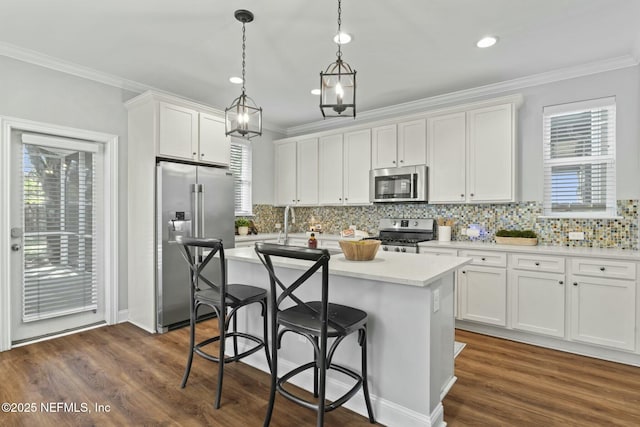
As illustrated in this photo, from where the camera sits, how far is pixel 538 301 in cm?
328

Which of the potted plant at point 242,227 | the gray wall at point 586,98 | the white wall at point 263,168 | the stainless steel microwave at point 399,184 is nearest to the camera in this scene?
the gray wall at point 586,98

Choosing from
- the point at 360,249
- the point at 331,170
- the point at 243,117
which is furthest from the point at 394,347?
the point at 331,170

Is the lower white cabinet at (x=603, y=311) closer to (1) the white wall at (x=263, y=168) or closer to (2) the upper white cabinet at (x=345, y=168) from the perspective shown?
(2) the upper white cabinet at (x=345, y=168)

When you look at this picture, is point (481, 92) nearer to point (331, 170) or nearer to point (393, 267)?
point (331, 170)

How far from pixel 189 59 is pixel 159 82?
809 millimetres

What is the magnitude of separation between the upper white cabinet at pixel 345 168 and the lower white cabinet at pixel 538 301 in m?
2.14

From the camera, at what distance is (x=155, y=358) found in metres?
2.99

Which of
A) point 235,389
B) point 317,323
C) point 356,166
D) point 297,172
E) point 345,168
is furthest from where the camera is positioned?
point 297,172

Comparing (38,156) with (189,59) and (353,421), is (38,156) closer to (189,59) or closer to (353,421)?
(189,59)

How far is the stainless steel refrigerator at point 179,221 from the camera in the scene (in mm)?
3662

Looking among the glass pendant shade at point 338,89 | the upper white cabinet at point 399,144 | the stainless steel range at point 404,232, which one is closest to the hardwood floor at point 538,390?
the stainless steel range at point 404,232

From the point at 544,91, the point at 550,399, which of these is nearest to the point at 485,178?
the point at 544,91

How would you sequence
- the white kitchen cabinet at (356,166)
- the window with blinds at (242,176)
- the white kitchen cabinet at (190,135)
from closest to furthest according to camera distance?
the white kitchen cabinet at (190,135) → the white kitchen cabinet at (356,166) → the window with blinds at (242,176)

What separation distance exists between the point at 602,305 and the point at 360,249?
2361 millimetres
